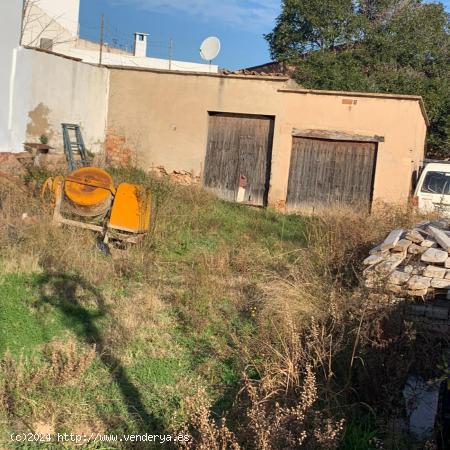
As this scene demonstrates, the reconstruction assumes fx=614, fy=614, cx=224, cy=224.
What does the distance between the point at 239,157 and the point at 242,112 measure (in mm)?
1126

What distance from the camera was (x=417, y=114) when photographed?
1459cm

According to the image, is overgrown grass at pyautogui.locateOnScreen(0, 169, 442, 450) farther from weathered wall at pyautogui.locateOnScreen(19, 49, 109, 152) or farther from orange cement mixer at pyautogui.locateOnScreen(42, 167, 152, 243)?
weathered wall at pyautogui.locateOnScreen(19, 49, 109, 152)

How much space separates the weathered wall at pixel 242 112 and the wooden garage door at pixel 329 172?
0.81ft

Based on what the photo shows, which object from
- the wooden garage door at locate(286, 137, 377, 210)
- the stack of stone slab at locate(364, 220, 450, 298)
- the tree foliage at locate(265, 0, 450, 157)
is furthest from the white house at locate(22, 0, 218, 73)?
the stack of stone slab at locate(364, 220, 450, 298)

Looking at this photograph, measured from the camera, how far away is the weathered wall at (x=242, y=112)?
1438 centimetres

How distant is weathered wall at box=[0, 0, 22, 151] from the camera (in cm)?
1176

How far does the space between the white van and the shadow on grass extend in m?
7.44

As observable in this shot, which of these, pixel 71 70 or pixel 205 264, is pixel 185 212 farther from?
pixel 71 70

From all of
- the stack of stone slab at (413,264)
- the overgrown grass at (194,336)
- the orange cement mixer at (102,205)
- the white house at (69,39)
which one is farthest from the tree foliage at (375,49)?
the stack of stone slab at (413,264)

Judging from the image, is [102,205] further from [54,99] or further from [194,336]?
[54,99]

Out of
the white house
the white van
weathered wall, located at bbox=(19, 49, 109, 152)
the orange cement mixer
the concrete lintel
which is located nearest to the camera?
the orange cement mixer

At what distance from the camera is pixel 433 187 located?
41.0 feet

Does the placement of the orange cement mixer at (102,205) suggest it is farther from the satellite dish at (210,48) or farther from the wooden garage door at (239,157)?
the satellite dish at (210,48)

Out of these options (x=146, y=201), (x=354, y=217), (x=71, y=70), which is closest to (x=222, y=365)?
(x=146, y=201)
